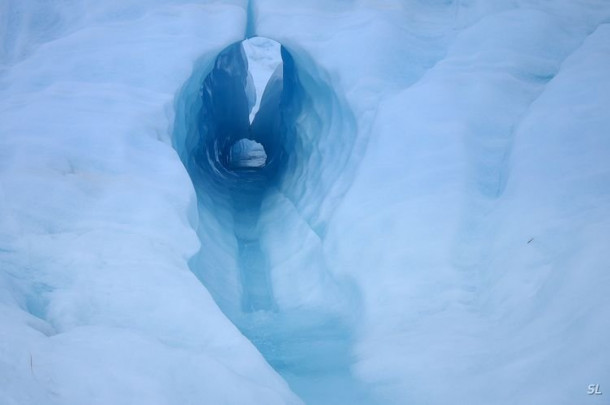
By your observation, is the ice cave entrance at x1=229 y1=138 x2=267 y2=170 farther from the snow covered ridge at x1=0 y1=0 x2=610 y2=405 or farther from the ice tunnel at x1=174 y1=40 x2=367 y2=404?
the snow covered ridge at x1=0 y1=0 x2=610 y2=405

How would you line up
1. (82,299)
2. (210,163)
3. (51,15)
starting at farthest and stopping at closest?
(210,163) < (51,15) < (82,299)

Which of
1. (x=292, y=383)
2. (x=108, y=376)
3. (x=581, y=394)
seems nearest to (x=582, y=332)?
(x=581, y=394)

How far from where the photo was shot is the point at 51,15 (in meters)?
4.80

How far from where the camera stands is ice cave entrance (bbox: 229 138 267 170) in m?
11.5

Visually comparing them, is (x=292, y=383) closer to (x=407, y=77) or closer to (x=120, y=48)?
(x=407, y=77)

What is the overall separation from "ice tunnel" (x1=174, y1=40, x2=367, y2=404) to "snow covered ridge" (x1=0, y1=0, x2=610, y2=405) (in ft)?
0.11

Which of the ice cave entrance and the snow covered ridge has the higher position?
the snow covered ridge

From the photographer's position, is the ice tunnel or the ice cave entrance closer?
the ice tunnel

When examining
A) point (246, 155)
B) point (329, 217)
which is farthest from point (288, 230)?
point (246, 155)

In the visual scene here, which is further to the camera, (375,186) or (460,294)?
(375,186)

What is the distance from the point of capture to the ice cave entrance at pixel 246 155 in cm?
1146

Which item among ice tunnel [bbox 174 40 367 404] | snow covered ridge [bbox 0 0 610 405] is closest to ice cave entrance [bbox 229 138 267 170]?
ice tunnel [bbox 174 40 367 404]

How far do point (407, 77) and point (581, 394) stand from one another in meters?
3.16

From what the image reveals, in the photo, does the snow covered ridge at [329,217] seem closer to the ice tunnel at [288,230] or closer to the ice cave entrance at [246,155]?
the ice tunnel at [288,230]
